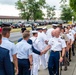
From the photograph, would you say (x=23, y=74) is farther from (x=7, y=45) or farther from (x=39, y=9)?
(x=39, y=9)

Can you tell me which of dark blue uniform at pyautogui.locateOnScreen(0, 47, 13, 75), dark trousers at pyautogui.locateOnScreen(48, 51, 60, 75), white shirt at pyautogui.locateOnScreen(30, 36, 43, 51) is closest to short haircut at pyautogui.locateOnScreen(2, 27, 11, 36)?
dark blue uniform at pyautogui.locateOnScreen(0, 47, 13, 75)

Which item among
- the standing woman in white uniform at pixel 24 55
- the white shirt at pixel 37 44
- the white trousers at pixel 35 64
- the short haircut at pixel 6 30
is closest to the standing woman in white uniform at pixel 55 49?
the white trousers at pixel 35 64

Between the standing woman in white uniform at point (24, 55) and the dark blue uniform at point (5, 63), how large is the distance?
230 centimetres

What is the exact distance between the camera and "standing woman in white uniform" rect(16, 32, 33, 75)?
293 inches

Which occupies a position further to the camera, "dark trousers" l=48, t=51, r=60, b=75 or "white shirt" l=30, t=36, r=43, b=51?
"white shirt" l=30, t=36, r=43, b=51

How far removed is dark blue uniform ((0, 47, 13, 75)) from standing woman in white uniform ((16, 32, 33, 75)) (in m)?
2.30

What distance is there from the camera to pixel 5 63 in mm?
4984

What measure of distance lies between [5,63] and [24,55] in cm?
257

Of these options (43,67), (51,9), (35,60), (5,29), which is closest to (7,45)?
(5,29)

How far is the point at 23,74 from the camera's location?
7.62 meters

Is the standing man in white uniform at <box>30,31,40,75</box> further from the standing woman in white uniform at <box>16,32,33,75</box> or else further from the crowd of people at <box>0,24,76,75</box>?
the standing woman in white uniform at <box>16,32,33,75</box>

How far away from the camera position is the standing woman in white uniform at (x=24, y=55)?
7453 mm

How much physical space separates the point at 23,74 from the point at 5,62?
2.71 m

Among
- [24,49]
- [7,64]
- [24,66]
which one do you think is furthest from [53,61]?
[7,64]
